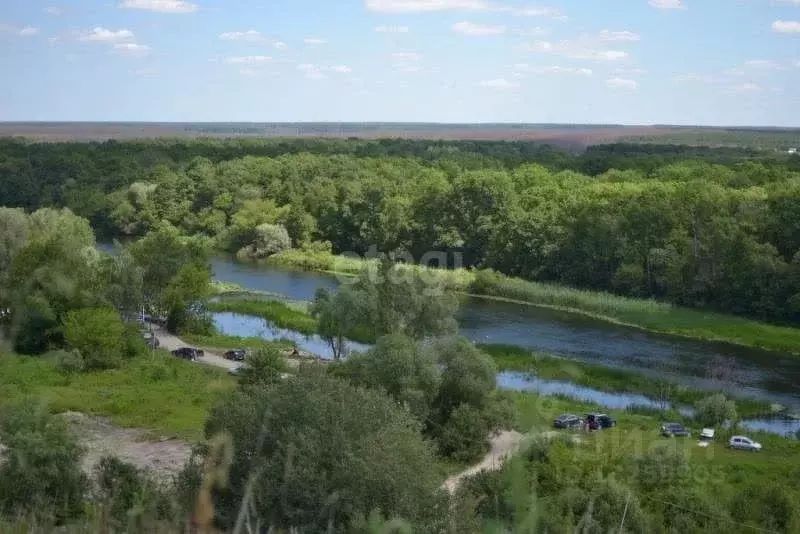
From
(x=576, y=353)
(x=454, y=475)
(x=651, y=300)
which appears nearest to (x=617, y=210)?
(x=651, y=300)

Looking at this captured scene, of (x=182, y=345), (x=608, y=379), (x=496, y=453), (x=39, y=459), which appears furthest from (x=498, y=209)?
(x=39, y=459)

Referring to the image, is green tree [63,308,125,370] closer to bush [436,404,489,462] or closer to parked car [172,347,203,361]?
parked car [172,347,203,361]

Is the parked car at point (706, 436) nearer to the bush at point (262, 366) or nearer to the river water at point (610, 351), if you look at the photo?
the river water at point (610, 351)

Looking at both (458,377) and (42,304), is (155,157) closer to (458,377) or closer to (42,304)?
(42,304)

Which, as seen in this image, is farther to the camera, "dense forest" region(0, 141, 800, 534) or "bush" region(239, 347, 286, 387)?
"bush" region(239, 347, 286, 387)

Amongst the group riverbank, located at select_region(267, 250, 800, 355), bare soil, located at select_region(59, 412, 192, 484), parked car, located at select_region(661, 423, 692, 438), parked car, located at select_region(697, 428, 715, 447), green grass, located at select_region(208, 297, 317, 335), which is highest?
bare soil, located at select_region(59, 412, 192, 484)

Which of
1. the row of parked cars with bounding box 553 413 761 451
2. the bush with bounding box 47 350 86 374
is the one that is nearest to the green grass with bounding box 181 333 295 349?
the bush with bounding box 47 350 86 374

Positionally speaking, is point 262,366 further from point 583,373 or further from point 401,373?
point 583,373
